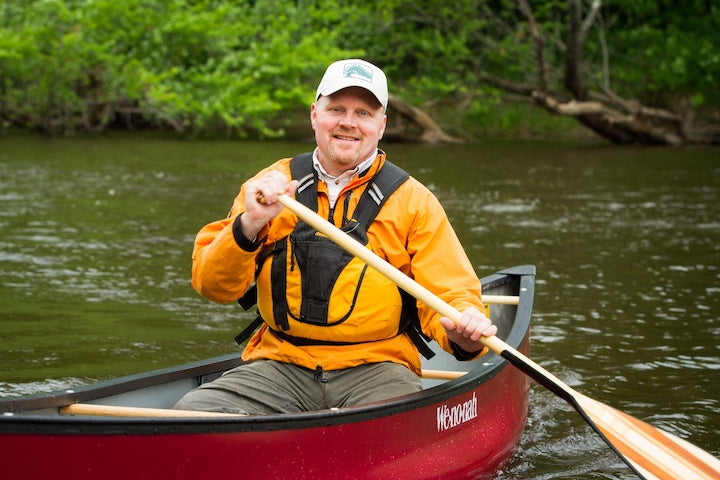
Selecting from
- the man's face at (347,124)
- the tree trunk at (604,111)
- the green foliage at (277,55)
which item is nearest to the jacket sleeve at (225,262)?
the man's face at (347,124)

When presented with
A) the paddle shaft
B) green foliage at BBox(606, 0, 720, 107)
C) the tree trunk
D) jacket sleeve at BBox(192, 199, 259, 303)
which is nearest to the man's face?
the paddle shaft

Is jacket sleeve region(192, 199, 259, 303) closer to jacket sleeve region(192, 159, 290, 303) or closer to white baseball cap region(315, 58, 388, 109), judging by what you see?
jacket sleeve region(192, 159, 290, 303)

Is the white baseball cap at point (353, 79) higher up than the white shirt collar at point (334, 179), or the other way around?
the white baseball cap at point (353, 79)

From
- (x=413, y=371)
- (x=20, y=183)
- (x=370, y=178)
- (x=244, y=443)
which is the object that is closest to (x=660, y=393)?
(x=413, y=371)

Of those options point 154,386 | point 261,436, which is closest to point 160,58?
point 154,386

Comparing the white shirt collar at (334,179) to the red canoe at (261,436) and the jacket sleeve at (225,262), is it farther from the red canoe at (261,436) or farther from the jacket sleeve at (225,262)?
the red canoe at (261,436)

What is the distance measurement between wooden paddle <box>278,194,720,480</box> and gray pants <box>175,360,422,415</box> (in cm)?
33

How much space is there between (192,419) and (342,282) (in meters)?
0.77

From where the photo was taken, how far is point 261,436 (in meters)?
3.08

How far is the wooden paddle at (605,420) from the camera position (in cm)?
336

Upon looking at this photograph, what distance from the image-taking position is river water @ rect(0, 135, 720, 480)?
519cm

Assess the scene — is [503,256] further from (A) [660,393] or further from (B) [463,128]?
(B) [463,128]

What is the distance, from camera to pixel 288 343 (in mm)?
3598

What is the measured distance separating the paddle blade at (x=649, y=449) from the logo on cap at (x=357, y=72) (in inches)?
54.6
